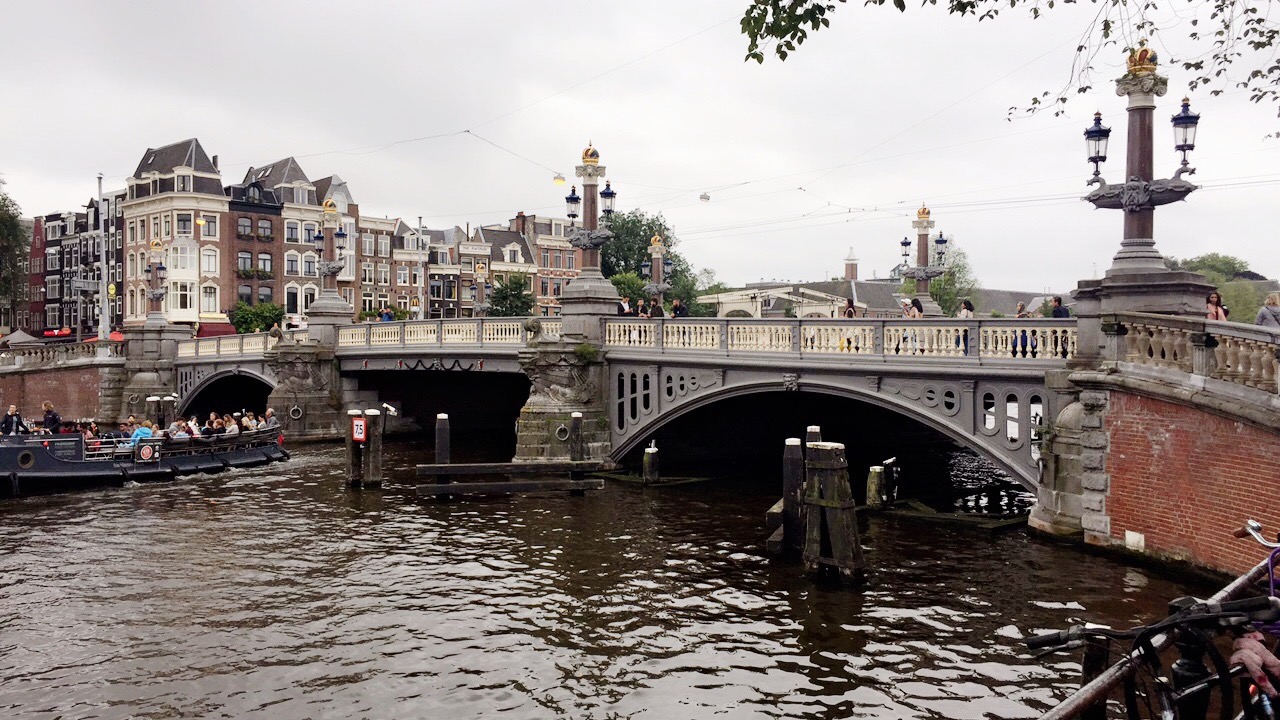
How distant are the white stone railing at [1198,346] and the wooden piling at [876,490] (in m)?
7.10

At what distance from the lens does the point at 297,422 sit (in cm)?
3803

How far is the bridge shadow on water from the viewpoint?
2550 centimetres

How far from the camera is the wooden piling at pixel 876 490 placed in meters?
21.5

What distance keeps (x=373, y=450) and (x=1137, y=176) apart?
63.2ft

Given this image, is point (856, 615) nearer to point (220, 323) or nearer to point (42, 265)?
point (220, 323)

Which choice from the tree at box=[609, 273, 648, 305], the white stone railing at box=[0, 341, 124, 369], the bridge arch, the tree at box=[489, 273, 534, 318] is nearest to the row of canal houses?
the tree at box=[489, 273, 534, 318]

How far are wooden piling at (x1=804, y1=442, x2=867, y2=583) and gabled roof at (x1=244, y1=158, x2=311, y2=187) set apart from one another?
213 feet

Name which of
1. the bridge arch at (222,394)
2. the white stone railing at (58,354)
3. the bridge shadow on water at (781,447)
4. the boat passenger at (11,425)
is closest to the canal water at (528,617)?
the bridge shadow on water at (781,447)

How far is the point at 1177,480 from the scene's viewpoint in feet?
46.5

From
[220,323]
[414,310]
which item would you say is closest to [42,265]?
[220,323]

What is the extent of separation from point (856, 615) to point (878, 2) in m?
8.31

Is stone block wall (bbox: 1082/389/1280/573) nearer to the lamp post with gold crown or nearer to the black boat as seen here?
the lamp post with gold crown

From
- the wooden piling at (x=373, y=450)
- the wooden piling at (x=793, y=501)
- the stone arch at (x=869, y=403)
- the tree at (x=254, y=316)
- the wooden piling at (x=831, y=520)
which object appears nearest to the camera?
the wooden piling at (x=831, y=520)

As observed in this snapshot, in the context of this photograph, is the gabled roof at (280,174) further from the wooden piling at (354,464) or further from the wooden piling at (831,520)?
the wooden piling at (831,520)
